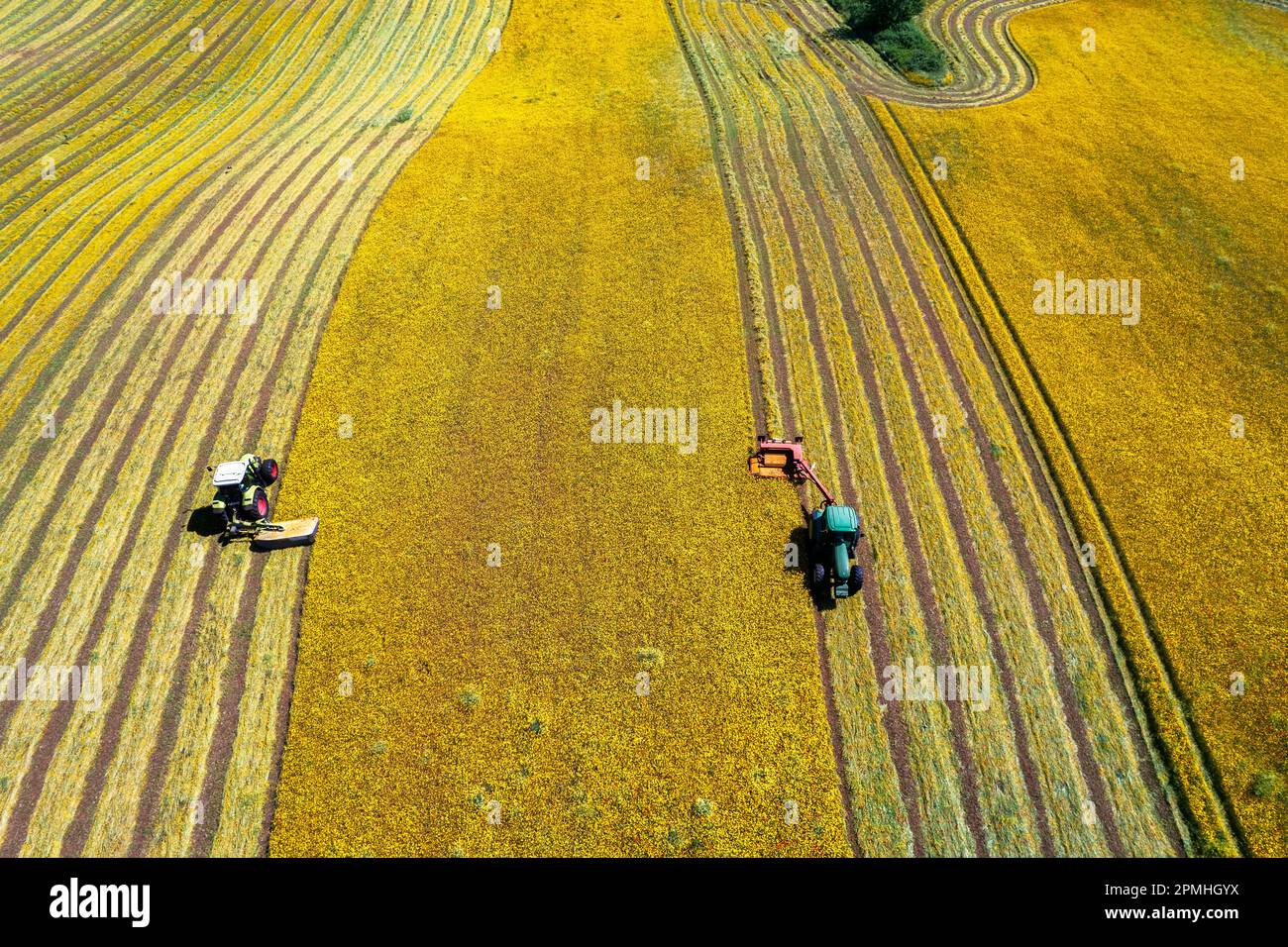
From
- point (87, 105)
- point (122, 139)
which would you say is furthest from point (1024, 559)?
point (87, 105)

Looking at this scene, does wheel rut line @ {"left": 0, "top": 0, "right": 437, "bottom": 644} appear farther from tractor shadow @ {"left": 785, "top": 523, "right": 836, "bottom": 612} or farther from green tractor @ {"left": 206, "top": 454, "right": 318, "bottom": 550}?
tractor shadow @ {"left": 785, "top": 523, "right": 836, "bottom": 612}

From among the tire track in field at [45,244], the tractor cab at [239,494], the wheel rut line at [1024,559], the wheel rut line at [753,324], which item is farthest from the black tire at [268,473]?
the wheel rut line at [1024,559]

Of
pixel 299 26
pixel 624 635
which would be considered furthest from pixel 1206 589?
pixel 299 26

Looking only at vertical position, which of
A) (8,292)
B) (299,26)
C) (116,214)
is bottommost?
(8,292)

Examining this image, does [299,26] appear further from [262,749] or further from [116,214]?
[262,749]

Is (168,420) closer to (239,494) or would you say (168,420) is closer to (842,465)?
(239,494)

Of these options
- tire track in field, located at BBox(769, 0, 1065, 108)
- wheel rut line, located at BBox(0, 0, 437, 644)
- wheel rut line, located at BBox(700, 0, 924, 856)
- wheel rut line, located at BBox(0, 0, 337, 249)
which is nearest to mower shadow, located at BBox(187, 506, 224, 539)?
wheel rut line, located at BBox(0, 0, 437, 644)
